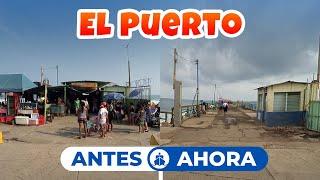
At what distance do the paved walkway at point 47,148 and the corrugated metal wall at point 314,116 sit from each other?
623cm

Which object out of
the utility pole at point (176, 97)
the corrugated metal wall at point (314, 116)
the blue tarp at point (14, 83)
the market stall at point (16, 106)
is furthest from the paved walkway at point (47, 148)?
the corrugated metal wall at point (314, 116)

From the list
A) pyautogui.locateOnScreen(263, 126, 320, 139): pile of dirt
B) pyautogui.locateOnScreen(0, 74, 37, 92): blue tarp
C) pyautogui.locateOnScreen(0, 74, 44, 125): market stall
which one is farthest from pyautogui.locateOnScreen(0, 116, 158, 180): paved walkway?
pyautogui.locateOnScreen(263, 126, 320, 139): pile of dirt

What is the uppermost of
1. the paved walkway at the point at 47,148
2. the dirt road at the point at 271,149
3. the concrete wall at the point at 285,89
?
the concrete wall at the point at 285,89

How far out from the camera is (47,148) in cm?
991

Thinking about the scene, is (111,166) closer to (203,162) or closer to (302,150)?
(203,162)

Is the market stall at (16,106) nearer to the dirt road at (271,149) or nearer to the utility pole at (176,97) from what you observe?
the utility pole at (176,97)

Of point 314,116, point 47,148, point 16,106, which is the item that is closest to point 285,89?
point 314,116

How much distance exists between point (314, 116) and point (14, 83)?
1441 cm

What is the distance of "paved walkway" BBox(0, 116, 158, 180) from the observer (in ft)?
21.6

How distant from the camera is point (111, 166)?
5.54m

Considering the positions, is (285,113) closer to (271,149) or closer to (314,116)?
(314,116)

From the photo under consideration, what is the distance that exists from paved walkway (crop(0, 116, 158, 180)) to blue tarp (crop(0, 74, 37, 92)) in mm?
2630

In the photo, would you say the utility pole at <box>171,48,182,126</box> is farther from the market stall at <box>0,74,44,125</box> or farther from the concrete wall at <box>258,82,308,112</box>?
the market stall at <box>0,74,44,125</box>

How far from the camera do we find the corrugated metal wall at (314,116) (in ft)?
44.2
